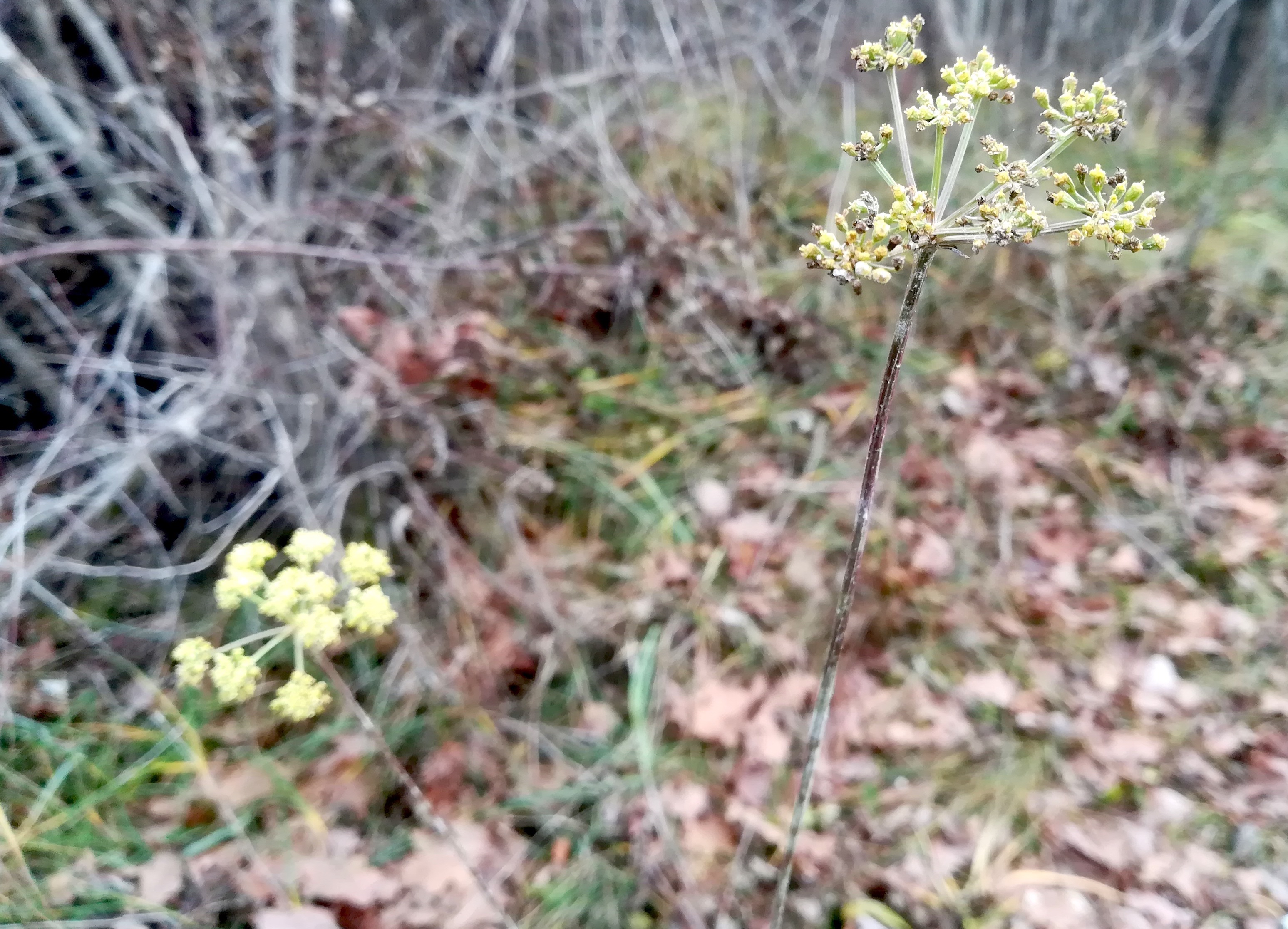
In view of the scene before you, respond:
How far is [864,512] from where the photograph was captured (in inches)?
36.6

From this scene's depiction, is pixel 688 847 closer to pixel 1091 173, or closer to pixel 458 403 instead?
pixel 458 403

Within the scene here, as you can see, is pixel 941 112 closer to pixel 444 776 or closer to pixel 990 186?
pixel 990 186

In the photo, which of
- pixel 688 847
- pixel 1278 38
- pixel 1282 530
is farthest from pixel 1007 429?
pixel 1278 38

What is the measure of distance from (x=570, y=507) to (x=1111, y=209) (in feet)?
5.89

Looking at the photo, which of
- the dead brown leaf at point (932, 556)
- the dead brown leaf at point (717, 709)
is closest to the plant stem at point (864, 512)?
the dead brown leaf at point (717, 709)

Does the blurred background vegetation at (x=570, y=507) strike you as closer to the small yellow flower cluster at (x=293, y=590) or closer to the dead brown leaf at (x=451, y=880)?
the dead brown leaf at (x=451, y=880)

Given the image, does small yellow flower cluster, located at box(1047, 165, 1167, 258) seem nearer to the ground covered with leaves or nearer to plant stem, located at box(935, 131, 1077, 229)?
plant stem, located at box(935, 131, 1077, 229)

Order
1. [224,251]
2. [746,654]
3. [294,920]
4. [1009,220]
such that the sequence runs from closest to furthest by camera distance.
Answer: [1009,220]
[294,920]
[224,251]
[746,654]

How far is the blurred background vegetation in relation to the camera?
178cm

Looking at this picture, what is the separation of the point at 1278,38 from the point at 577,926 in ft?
15.5

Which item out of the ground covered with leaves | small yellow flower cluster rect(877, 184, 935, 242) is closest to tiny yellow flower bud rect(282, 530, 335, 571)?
the ground covered with leaves

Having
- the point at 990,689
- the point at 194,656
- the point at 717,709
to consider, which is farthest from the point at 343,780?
the point at 990,689

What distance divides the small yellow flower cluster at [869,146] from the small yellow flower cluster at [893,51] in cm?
6

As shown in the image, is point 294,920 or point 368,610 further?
point 294,920
